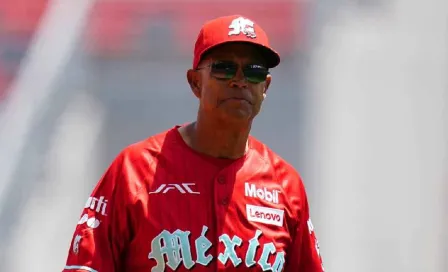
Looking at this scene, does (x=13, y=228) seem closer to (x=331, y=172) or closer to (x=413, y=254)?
(x=331, y=172)

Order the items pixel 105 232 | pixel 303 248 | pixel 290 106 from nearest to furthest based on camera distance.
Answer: pixel 105 232, pixel 303 248, pixel 290 106

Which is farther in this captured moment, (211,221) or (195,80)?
(195,80)

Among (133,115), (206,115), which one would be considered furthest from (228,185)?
(133,115)

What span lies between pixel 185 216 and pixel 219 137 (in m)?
0.25

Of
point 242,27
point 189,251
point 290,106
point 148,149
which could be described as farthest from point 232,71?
point 290,106

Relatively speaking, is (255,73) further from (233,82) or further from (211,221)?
(211,221)

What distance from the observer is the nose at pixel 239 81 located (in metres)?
2.40

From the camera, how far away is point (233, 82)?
7.88ft

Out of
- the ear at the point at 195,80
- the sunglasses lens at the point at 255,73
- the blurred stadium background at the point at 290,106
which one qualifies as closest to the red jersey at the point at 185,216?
the ear at the point at 195,80

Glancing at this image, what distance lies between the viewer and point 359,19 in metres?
5.05

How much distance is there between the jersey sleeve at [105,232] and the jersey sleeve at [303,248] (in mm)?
488

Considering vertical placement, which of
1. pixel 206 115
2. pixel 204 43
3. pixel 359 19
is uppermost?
pixel 359 19

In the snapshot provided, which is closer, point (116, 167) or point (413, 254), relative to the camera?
point (116, 167)

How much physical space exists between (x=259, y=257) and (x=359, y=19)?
2896 millimetres
